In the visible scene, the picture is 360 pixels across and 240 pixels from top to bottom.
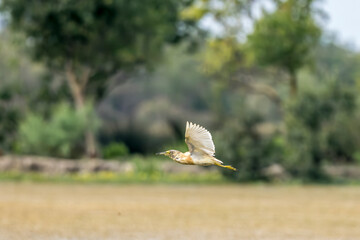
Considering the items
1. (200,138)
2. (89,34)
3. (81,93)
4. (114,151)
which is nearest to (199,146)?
(200,138)

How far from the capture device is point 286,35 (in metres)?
25.7

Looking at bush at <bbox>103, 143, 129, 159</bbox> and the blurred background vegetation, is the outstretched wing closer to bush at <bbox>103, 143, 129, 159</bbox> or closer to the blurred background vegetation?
the blurred background vegetation

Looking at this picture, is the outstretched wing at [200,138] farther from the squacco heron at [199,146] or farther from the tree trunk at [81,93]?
the tree trunk at [81,93]

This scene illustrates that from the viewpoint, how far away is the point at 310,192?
20.9 metres

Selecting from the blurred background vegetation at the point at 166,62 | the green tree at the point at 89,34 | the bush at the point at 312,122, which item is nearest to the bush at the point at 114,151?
the blurred background vegetation at the point at 166,62

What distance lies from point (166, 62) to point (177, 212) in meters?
18.1

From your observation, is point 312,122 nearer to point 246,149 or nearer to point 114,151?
point 246,149

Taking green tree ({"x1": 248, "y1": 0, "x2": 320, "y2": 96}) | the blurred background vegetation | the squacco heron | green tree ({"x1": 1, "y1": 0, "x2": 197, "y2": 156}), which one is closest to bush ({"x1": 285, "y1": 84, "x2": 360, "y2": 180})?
the blurred background vegetation

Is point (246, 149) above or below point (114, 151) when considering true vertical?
below

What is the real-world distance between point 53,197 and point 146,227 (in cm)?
645

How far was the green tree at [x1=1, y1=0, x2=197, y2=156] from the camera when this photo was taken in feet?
88.1

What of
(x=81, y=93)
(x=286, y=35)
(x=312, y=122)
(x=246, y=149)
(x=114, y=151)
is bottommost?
(x=246, y=149)

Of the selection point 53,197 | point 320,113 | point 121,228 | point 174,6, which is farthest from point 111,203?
point 174,6

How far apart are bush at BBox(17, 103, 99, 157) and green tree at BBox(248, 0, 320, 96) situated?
25.0 ft
